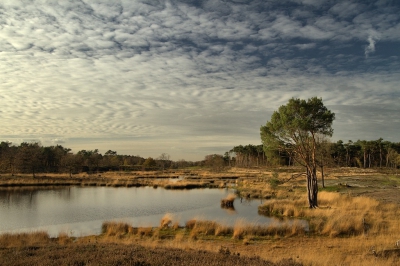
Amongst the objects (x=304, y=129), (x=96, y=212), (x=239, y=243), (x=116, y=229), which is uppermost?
(x=304, y=129)

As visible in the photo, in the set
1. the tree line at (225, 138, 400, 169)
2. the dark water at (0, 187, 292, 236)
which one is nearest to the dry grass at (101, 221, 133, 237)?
the dark water at (0, 187, 292, 236)

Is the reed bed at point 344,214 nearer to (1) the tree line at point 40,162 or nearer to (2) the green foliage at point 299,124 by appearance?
(2) the green foliage at point 299,124

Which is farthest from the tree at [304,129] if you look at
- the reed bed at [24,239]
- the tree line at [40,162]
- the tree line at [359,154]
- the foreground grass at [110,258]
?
the tree line at [40,162]

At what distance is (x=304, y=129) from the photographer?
2559 cm

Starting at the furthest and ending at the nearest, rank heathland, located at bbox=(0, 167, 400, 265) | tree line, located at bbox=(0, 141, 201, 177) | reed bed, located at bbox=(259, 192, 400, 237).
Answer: tree line, located at bbox=(0, 141, 201, 177)
reed bed, located at bbox=(259, 192, 400, 237)
heathland, located at bbox=(0, 167, 400, 265)

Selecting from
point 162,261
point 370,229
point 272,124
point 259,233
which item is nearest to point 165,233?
point 259,233

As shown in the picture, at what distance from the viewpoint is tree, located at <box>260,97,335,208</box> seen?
2577cm

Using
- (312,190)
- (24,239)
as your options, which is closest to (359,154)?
(312,190)

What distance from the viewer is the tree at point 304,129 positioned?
25.8 m

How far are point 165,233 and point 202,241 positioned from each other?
321 cm

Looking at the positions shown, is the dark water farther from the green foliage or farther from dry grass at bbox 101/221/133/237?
the green foliage

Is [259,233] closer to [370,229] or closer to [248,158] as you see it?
[370,229]

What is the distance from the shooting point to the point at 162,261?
30.3ft

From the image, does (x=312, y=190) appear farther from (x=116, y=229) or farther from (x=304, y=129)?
(x=116, y=229)
